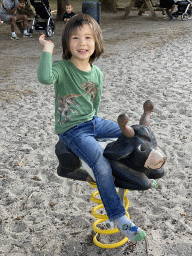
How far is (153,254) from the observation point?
224 cm

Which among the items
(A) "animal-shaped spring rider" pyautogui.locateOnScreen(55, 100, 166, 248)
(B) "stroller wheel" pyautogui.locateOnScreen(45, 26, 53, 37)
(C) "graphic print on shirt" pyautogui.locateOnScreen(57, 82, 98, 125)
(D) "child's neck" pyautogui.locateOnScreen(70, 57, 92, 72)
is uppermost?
(D) "child's neck" pyautogui.locateOnScreen(70, 57, 92, 72)

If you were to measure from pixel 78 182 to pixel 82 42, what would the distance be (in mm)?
1593

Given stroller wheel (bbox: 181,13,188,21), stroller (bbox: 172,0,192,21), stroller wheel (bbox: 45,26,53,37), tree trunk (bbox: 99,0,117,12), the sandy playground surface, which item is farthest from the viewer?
tree trunk (bbox: 99,0,117,12)

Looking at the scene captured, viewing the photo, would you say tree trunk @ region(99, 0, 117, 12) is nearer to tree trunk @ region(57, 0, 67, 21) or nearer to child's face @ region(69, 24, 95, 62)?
tree trunk @ region(57, 0, 67, 21)

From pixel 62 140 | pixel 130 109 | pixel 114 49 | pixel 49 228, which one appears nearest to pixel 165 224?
pixel 49 228

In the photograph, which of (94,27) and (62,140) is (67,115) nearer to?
(62,140)

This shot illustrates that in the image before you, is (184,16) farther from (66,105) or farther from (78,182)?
(66,105)

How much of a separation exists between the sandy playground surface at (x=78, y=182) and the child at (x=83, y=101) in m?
0.62

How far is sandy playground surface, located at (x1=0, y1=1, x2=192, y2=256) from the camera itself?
2391 mm

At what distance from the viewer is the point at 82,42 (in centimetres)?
205

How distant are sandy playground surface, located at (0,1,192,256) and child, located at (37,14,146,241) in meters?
0.62

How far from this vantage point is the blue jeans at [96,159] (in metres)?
1.90

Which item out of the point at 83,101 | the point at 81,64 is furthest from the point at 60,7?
the point at 83,101

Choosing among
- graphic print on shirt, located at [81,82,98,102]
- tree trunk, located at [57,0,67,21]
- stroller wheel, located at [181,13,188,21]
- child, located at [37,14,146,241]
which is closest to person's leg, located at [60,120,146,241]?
child, located at [37,14,146,241]
